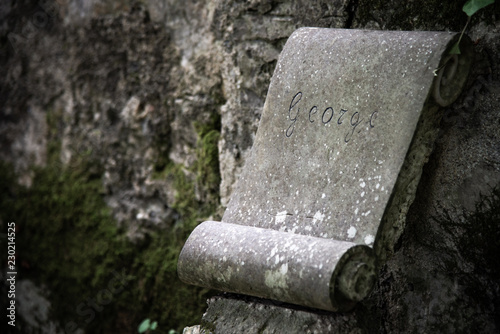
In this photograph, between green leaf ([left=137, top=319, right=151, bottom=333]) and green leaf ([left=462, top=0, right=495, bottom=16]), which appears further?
green leaf ([left=137, top=319, right=151, bottom=333])

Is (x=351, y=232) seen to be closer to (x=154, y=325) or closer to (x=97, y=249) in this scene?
(x=154, y=325)

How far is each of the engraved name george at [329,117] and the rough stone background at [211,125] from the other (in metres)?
0.26

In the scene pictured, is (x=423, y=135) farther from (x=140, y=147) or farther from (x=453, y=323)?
(x=140, y=147)

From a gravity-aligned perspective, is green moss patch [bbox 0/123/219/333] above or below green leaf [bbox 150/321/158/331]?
above

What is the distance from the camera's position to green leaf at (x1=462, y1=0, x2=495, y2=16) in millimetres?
1278

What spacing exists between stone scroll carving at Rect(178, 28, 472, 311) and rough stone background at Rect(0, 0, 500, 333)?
0.10 m

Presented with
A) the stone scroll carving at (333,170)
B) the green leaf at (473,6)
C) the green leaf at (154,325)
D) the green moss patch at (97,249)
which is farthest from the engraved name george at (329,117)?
the green leaf at (154,325)

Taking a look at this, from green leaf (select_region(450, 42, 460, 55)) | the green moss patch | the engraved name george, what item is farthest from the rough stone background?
the engraved name george

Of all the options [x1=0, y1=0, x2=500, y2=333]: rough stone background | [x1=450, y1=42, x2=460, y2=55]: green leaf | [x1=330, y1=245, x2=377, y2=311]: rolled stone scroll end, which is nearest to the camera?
[x1=330, y1=245, x2=377, y2=311]: rolled stone scroll end

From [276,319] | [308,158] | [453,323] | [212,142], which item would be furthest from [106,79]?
[453,323]

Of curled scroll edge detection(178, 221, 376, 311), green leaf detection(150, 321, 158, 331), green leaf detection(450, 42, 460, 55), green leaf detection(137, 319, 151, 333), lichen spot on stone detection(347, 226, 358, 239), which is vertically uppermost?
green leaf detection(450, 42, 460, 55)

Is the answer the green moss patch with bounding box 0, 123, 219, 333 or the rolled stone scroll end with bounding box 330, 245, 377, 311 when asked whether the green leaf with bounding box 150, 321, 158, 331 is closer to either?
the green moss patch with bounding box 0, 123, 219, 333

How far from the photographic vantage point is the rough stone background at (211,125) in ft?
4.42

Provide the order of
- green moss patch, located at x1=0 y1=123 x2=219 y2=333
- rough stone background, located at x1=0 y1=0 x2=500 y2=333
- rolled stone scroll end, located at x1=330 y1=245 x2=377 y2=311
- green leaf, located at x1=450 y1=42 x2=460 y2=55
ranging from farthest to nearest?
green moss patch, located at x1=0 y1=123 x2=219 y2=333, rough stone background, located at x1=0 y1=0 x2=500 y2=333, green leaf, located at x1=450 y1=42 x2=460 y2=55, rolled stone scroll end, located at x1=330 y1=245 x2=377 y2=311
